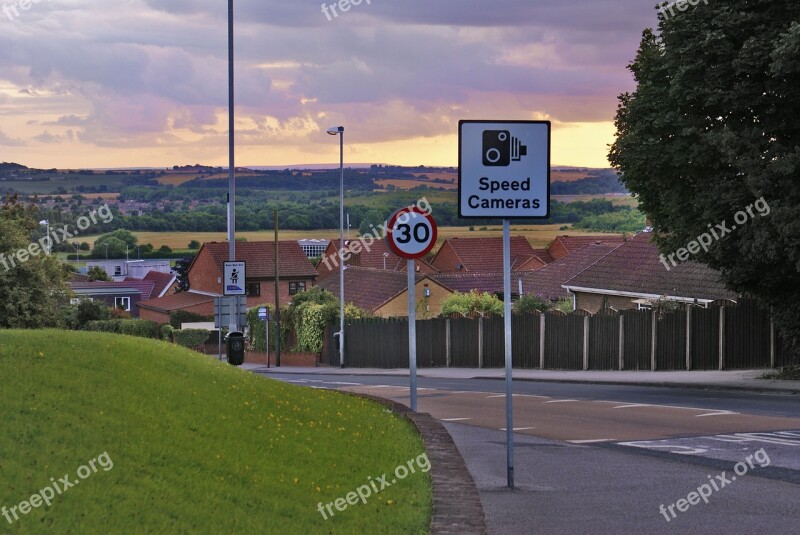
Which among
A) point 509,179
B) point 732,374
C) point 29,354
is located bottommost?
point 732,374

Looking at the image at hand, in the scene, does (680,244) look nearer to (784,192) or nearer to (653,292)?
(784,192)

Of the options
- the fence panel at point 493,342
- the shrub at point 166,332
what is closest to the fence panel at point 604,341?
the fence panel at point 493,342

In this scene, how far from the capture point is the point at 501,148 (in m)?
9.91

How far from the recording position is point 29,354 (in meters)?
10.6

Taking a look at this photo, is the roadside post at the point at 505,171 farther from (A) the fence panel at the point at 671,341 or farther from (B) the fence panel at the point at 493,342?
(B) the fence panel at the point at 493,342

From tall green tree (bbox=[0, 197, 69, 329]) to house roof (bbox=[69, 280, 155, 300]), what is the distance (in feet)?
164

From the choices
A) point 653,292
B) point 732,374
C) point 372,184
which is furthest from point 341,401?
point 372,184

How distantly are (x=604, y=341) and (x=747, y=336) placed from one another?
7272 mm

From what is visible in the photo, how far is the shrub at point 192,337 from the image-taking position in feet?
233

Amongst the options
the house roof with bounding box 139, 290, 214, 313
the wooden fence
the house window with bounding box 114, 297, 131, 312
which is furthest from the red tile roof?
the house window with bounding box 114, 297, 131, 312

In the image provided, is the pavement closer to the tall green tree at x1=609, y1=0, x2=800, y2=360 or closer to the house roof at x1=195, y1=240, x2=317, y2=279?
the tall green tree at x1=609, y1=0, x2=800, y2=360

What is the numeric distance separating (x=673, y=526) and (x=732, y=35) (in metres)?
16.5

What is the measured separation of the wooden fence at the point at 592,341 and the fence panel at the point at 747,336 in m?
0.03

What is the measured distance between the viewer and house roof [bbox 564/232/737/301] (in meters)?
38.9
